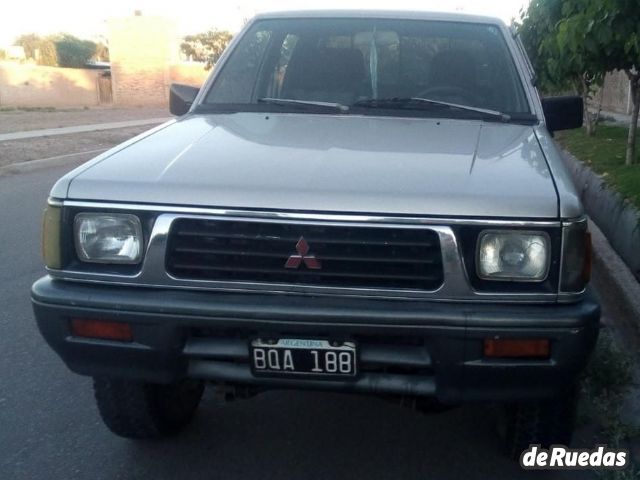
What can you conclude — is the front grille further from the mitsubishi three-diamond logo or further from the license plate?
the license plate

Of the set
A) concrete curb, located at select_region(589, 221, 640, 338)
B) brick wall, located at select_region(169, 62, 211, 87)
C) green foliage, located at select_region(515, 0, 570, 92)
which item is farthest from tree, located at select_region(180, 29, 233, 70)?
concrete curb, located at select_region(589, 221, 640, 338)

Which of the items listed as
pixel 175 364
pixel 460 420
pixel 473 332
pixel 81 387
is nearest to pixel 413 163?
pixel 473 332

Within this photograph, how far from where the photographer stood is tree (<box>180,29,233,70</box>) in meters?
50.0

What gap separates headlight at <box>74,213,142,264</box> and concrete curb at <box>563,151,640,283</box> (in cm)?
344

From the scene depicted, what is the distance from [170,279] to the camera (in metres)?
2.80

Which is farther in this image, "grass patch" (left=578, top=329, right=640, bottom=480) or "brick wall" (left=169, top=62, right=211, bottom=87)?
"brick wall" (left=169, top=62, right=211, bottom=87)

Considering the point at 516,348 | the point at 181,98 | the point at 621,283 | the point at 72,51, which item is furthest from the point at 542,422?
the point at 72,51

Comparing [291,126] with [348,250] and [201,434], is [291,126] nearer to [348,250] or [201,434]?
[348,250]

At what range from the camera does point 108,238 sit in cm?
289

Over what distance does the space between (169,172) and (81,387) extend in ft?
5.59

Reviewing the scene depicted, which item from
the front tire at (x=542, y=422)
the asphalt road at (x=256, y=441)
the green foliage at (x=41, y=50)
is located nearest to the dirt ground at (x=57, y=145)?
the asphalt road at (x=256, y=441)

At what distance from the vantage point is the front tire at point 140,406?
3.26 meters

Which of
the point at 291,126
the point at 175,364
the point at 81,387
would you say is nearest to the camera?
the point at 175,364

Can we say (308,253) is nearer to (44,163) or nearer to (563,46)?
(563,46)
